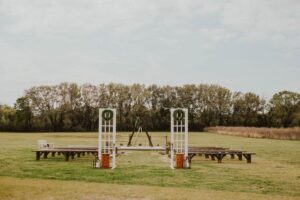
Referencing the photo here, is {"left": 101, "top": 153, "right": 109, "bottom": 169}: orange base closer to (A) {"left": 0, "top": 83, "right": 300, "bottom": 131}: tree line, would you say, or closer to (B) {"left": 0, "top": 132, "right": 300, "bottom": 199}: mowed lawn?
(B) {"left": 0, "top": 132, "right": 300, "bottom": 199}: mowed lawn

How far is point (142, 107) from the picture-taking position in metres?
92.8

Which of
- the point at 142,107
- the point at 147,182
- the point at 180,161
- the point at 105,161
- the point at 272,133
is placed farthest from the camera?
the point at 142,107

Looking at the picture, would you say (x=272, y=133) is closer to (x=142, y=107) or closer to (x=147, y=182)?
(x=147, y=182)

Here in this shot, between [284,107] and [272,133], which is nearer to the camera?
[272,133]

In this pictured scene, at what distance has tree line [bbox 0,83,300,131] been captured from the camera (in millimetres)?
84062

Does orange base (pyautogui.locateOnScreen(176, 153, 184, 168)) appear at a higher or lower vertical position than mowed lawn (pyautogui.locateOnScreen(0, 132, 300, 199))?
higher

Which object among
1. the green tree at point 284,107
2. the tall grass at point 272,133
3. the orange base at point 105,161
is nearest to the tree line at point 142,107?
the green tree at point 284,107

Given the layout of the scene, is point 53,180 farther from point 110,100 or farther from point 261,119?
point 261,119

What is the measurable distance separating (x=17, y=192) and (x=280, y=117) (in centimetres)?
8906

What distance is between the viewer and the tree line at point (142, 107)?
8406 cm

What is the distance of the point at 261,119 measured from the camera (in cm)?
9488

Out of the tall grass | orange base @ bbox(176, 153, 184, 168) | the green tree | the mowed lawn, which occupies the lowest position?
the mowed lawn

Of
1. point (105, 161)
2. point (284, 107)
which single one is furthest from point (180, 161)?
point (284, 107)

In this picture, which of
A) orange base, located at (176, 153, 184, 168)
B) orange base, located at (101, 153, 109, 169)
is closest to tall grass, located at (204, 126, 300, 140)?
orange base, located at (176, 153, 184, 168)
